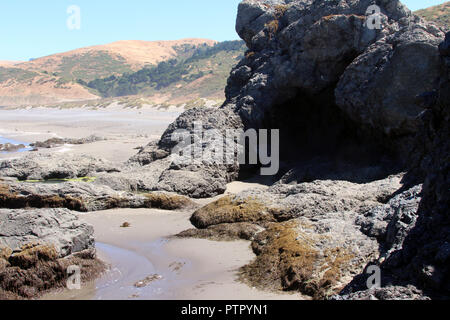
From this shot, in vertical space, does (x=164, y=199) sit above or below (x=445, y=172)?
below

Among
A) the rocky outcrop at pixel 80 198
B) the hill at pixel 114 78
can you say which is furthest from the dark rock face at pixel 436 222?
the hill at pixel 114 78

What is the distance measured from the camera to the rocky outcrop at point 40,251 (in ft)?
17.1

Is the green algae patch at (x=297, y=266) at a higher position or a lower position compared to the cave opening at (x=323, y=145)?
lower

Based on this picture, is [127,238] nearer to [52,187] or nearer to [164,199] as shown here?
[164,199]

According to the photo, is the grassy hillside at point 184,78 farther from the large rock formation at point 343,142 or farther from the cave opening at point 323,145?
the cave opening at point 323,145

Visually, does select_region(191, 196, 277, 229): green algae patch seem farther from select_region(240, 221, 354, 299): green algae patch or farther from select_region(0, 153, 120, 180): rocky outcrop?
select_region(0, 153, 120, 180): rocky outcrop

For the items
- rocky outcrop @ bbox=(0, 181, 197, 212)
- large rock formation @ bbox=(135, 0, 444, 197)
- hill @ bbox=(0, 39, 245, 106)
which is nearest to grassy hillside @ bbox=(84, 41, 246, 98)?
hill @ bbox=(0, 39, 245, 106)

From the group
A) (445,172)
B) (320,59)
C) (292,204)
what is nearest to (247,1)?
(320,59)

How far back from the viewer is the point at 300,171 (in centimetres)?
1036

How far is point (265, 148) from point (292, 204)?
495cm
